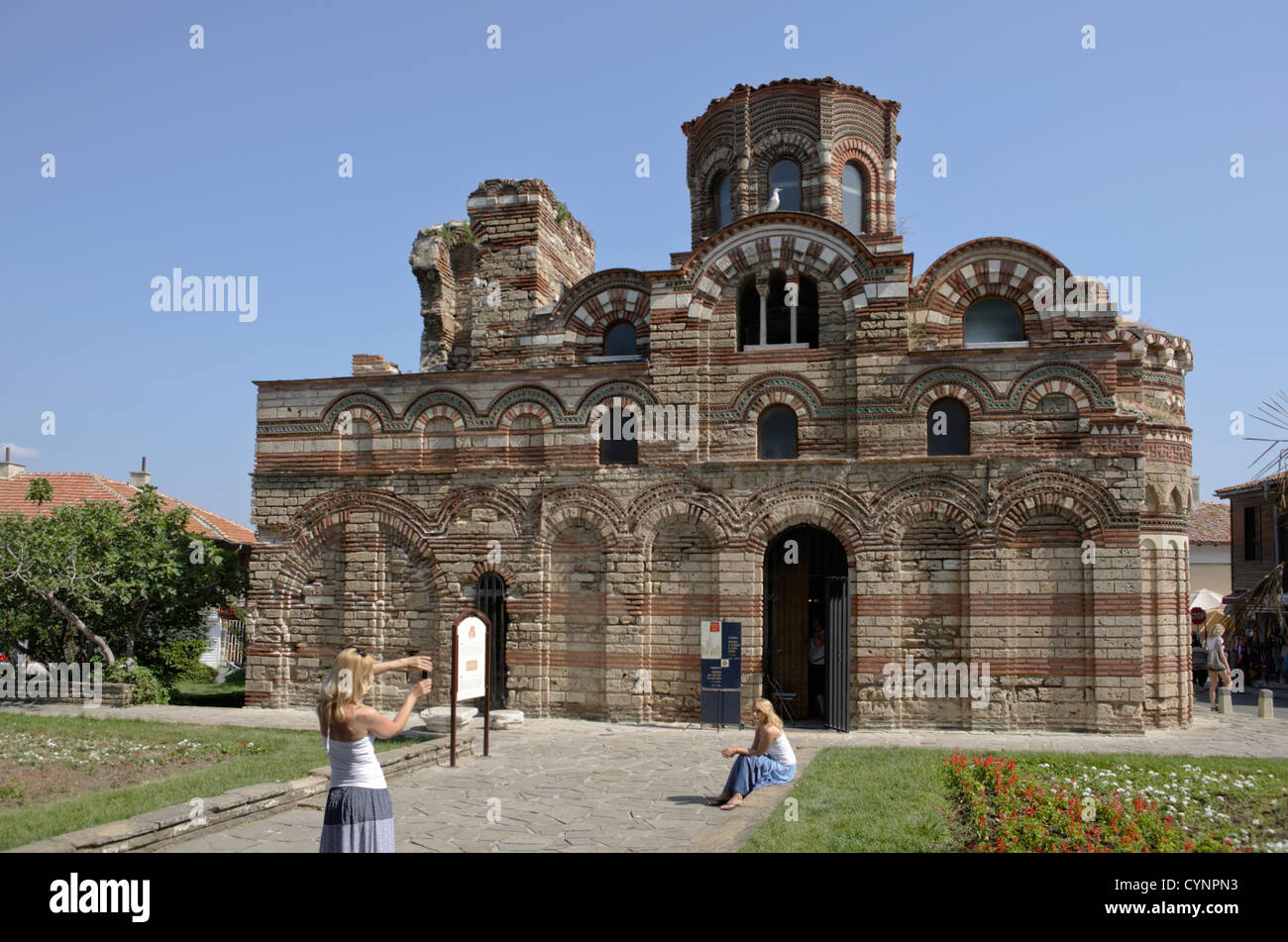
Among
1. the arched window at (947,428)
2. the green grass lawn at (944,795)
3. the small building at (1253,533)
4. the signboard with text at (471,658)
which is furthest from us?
the small building at (1253,533)

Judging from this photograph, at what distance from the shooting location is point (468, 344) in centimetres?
2008

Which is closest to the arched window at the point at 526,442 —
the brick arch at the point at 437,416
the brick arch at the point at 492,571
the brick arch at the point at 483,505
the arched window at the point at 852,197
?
the brick arch at the point at 483,505

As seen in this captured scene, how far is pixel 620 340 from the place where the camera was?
58.0 feet

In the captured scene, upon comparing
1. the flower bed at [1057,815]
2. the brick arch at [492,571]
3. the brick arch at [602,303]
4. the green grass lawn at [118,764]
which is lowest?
the green grass lawn at [118,764]

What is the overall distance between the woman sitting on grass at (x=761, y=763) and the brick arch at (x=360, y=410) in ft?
32.2

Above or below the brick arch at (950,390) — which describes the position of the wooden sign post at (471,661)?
below

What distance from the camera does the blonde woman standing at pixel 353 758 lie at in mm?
5543

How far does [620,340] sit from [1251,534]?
2413cm

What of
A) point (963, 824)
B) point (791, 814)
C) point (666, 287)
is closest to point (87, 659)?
point (666, 287)

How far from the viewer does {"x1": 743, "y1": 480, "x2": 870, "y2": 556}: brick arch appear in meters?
15.1

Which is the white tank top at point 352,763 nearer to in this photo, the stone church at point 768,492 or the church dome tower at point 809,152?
the stone church at point 768,492

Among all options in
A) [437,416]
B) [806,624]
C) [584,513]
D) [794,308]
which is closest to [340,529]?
[437,416]

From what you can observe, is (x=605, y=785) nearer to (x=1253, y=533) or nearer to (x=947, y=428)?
(x=947, y=428)

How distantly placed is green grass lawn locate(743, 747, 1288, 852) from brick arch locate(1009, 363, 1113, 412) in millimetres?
5475
